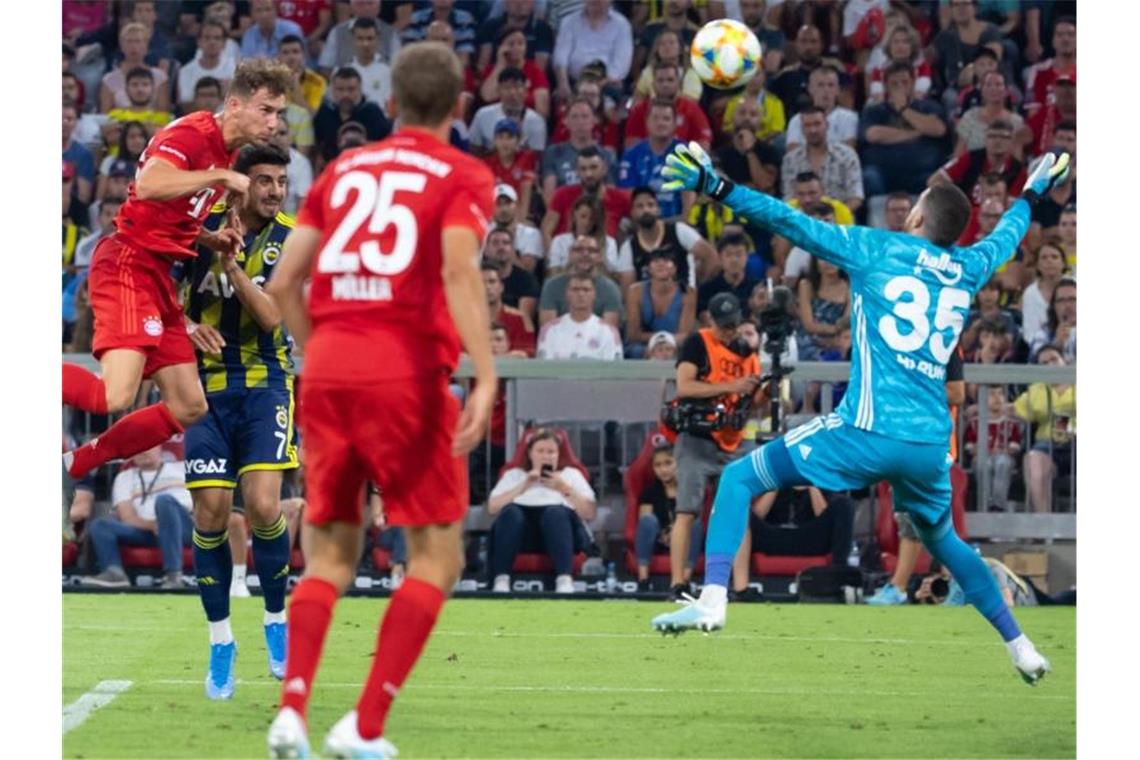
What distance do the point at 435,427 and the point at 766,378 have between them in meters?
7.75

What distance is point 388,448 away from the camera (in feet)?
20.4

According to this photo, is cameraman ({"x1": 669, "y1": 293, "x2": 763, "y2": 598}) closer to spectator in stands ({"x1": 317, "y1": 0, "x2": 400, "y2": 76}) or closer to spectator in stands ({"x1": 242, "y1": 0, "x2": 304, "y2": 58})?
spectator in stands ({"x1": 317, "y1": 0, "x2": 400, "y2": 76})

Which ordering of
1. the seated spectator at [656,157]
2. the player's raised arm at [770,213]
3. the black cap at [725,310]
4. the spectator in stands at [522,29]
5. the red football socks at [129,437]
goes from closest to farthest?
the player's raised arm at [770,213] < the red football socks at [129,437] < the black cap at [725,310] < the seated spectator at [656,157] < the spectator in stands at [522,29]

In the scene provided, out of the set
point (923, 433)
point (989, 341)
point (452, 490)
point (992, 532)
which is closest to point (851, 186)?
point (989, 341)

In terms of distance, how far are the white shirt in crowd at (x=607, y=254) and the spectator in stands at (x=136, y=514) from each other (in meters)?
3.99

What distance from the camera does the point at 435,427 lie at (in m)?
6.25

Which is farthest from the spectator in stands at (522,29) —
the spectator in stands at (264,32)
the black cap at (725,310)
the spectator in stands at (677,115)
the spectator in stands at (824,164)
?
the black cap at (725,310)

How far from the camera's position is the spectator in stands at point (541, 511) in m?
14.4

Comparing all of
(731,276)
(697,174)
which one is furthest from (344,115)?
(697,174)

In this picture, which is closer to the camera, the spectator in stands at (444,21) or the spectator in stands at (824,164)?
the spectator in stands at (824,164)

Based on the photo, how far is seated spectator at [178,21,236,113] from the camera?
60.5 feet

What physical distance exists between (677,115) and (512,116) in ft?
5.24

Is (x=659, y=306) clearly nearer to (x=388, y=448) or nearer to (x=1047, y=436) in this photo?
(x=1047, y=436)

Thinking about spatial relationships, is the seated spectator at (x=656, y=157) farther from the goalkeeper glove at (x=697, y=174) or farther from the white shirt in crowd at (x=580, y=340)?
the goalkeeper glove at (x=697, y=174)
